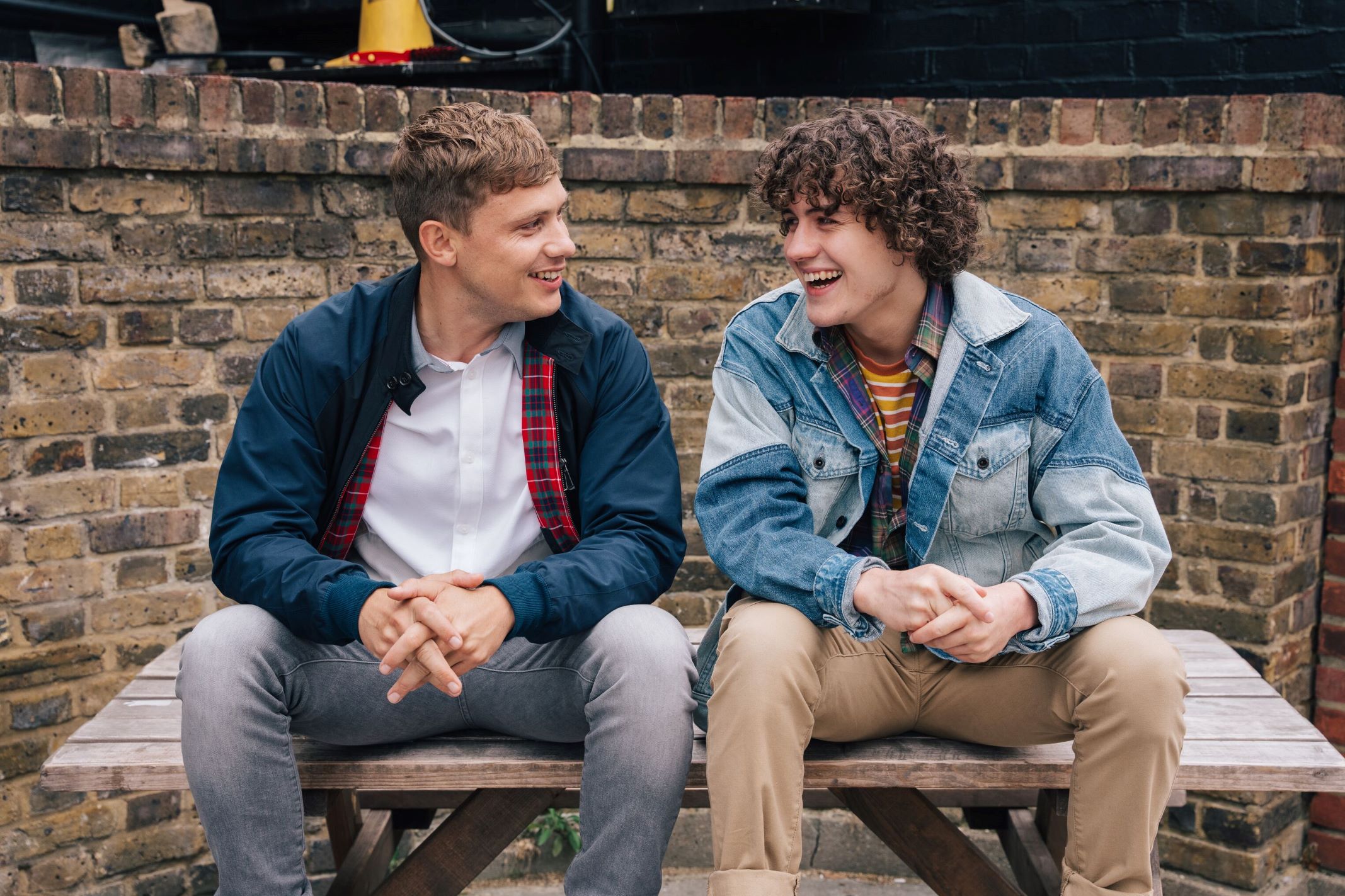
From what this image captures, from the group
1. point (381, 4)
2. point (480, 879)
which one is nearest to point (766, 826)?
point (480, 879)

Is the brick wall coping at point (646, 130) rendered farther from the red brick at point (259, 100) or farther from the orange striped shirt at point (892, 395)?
the orange striped shirt at point (892, 395)

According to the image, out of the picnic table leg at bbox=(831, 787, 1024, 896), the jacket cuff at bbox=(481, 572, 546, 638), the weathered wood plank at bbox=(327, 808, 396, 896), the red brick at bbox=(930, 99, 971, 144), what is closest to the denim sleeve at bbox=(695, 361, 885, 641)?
the jacket cuff at bbox=(481, 572, 546, 638)

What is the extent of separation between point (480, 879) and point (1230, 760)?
7.66 ft

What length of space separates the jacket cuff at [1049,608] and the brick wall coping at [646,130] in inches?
56.6

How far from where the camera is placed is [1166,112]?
11.0 ft

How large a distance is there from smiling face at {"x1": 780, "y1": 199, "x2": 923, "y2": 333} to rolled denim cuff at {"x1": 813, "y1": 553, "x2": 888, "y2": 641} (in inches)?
18.1

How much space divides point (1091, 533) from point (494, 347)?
46.7 inches

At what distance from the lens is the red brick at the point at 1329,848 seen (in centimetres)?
367

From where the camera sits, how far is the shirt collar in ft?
8.32

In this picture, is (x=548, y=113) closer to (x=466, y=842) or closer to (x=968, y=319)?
(x=968, y=319)

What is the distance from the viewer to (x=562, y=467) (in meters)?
2.54

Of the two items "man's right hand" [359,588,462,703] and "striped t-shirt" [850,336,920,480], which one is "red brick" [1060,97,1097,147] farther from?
"man's right hand" [359,588,462,703]

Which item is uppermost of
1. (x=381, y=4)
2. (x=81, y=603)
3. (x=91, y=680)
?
(x=381, y=4)

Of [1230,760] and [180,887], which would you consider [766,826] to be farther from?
[180,887]
